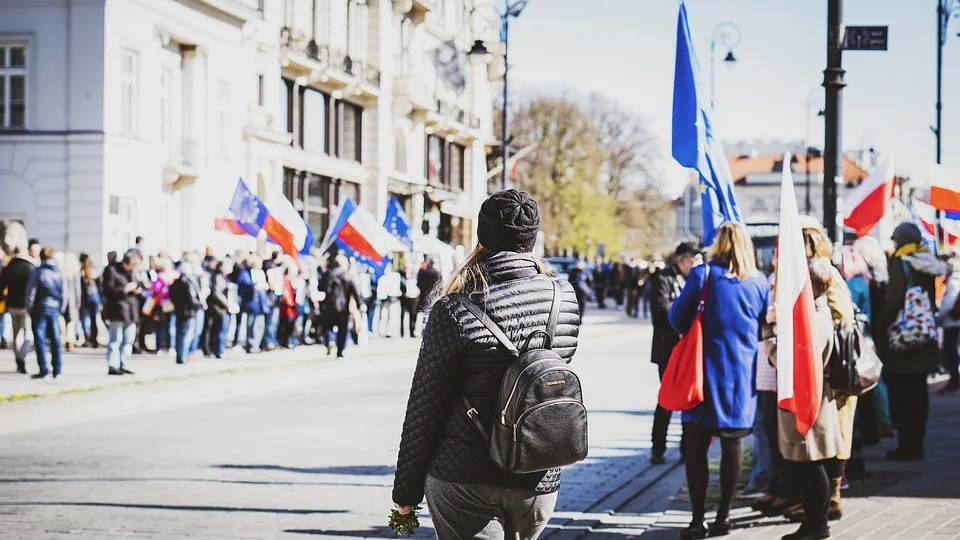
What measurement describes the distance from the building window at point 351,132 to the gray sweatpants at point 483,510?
46.0 metres

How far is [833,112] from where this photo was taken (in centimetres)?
1099

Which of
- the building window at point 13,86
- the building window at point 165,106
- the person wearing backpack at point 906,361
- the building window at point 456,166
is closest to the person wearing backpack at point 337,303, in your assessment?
the building window at point 13,86

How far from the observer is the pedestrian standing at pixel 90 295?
24.9 meters

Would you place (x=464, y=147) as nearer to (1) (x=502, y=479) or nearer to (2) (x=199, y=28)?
(2) (x=199, y=28)

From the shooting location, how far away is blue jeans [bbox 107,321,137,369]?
19.4m

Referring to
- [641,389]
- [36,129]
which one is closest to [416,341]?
[36,129]

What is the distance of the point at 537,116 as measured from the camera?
7962cm

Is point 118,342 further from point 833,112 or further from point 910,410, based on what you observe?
point 833,112

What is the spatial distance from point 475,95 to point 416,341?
35.2m

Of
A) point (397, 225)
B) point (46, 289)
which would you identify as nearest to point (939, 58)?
point (397, 225)

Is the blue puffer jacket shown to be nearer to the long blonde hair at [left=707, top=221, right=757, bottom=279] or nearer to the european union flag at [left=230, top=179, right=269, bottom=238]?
the european union flag at [left=230, top=179, right=269, bottom=238]

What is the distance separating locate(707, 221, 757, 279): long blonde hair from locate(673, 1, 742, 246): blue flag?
0.91m

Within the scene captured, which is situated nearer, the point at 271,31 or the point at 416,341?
the point at 416,341

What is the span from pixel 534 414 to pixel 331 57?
1708 inches
